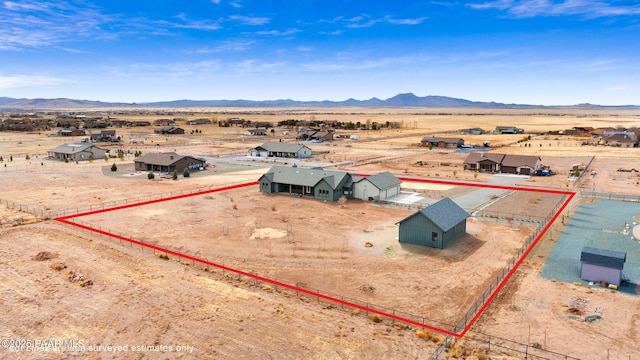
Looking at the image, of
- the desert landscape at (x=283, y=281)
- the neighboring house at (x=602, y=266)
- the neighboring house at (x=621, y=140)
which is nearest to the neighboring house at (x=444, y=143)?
the neighboring house at (x=621, y=140)

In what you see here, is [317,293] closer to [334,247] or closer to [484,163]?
[334,247]

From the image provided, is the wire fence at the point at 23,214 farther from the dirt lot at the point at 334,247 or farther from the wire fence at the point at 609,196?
the wire fence at the point at 609,196

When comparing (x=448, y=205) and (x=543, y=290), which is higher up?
(x=448, y=205)

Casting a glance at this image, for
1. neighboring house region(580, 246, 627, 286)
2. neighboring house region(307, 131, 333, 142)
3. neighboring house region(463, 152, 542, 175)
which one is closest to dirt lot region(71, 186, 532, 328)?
neighboring house region(580, 246, 627, 286)

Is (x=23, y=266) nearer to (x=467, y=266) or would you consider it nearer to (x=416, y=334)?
(x=416, y=334)

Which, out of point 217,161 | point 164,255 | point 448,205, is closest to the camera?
point 164,255

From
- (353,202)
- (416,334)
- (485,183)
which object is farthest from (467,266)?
(485,183)

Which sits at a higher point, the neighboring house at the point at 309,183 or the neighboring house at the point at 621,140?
the neighboring house at the point at 621,140

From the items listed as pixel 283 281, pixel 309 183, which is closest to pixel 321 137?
pixel 309 183
